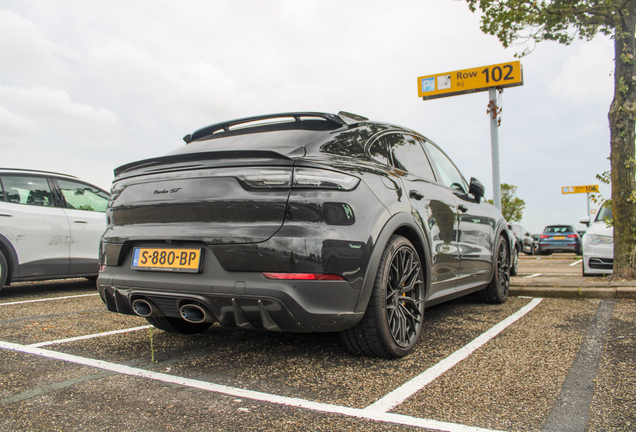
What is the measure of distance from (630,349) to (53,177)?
660cm

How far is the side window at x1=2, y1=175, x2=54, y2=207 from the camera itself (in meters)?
5.91

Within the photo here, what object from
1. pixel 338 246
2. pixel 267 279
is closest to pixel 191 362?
pixel 267 279

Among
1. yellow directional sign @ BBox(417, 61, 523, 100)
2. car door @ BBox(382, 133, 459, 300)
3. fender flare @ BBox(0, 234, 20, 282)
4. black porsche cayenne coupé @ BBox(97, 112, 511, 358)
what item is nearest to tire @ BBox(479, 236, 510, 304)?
car door @ BBox(382, 133, 459, 300)

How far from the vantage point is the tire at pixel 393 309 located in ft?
8.79

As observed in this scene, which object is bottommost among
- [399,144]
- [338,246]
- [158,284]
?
[158,284]

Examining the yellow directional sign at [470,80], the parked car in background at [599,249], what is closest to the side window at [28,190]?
the parked car in background at [599,249]

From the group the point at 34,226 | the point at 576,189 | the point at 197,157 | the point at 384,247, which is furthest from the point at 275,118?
the point at 576,189

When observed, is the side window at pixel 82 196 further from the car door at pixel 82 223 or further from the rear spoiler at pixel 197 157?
the rear spoiler at pixel 197 157

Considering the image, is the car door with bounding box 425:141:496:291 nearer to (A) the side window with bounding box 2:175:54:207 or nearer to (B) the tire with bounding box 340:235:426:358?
(B) the tire with bounding box 340:235:426:358

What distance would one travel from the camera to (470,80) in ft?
44.9

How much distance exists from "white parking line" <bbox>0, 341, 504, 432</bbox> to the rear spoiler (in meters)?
1.17

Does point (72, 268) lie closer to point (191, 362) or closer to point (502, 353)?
point (191, 362)

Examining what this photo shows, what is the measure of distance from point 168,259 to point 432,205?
1930 mm

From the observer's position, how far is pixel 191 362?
2818mm
